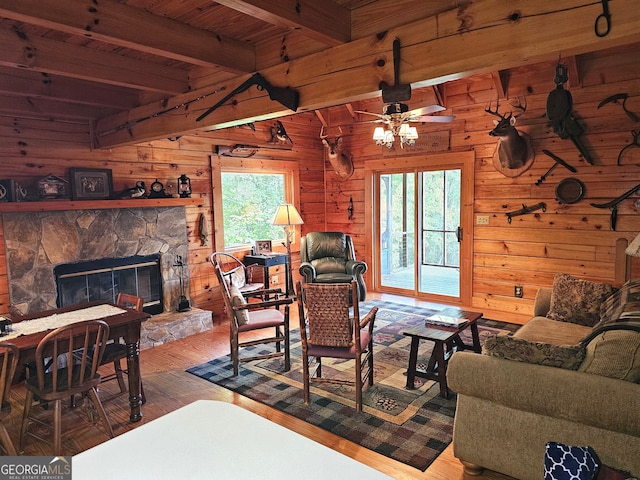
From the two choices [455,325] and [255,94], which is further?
[455,325]

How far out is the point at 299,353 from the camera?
441cm

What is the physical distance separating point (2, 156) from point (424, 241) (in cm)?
516

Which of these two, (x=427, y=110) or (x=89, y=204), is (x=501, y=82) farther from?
(x=89, y=204)

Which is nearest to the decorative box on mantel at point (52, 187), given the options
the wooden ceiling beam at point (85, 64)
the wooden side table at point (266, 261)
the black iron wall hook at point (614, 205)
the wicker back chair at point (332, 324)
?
the wooden ceiling beam at point (85, 64)

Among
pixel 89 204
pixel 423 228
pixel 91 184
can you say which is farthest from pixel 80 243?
pixel 423 228

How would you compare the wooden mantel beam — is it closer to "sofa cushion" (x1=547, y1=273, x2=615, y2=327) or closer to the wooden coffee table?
the wooden coffee table

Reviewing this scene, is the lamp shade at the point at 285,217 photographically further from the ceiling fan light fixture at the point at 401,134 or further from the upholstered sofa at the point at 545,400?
the upholstered sofa at the point at 545,400

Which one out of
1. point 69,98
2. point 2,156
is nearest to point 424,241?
point 69,98

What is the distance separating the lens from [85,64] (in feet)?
9.62

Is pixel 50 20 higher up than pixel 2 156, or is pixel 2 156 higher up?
pixel 50 20

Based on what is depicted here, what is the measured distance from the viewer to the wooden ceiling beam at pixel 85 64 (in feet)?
8.59

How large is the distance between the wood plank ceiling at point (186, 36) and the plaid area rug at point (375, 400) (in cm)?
211

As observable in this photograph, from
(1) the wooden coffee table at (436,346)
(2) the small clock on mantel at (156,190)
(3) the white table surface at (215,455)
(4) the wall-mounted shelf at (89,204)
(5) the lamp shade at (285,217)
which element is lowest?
(1) the wooden coffee table at (436,346)

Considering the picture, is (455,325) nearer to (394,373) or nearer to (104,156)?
(394,373)
